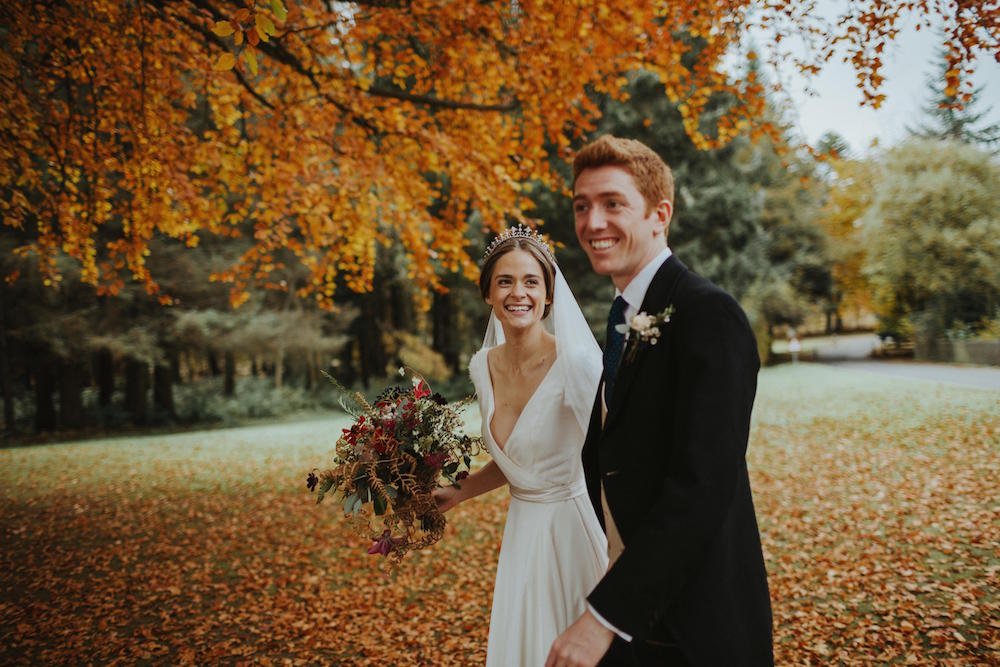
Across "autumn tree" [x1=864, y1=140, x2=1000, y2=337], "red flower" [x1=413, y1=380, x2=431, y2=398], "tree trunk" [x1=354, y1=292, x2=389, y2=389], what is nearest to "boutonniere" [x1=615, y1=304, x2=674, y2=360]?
"red flower" [x1=413, y1=380, x2=431, y2=398]

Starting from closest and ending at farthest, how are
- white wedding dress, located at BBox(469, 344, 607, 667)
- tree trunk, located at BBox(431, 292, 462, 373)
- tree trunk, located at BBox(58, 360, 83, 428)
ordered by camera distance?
white wedding dress, located at BBox(469, 344, 607, 667) < tree trunk, located at BBox(58, 360, 83, 428) < tree trunk, located at BBox(431, 292, 462, 373)

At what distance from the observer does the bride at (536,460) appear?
2625mm

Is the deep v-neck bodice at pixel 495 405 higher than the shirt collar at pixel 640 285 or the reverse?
the reverse

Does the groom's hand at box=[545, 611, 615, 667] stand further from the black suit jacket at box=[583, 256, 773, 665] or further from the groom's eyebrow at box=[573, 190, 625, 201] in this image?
the groom's eyebrow at box=[573, 190, 625, 201]

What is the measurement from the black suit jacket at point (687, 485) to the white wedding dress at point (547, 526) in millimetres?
954

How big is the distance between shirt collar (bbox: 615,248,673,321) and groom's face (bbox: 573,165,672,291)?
2 centimetres

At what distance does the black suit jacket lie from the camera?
144 centimetres

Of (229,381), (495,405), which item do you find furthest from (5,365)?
(495,405)

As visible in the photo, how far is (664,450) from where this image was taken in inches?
63.9

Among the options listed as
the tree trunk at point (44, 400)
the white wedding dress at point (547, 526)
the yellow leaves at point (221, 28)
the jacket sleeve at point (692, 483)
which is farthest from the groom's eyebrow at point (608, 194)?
the tree trunk at point (44, 400)

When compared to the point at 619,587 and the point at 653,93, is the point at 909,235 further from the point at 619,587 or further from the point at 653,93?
the point at 619,587

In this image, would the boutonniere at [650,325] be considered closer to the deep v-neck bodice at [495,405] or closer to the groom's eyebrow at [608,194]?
the groom's eyebrow at [608,194]

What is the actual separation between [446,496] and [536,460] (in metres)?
0.50

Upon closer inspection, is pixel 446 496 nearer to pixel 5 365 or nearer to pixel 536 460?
pixel 536 460
